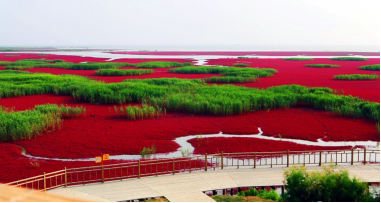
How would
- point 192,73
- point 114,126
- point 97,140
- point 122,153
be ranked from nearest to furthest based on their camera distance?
point 122,153
point 97,140
point 114,126
point 192,73

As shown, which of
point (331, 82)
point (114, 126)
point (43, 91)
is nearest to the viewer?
point (114, 126)

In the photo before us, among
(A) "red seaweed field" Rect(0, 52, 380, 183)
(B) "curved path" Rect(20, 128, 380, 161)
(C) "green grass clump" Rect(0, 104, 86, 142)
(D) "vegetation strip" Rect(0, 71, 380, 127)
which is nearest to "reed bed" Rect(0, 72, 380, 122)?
(D) "vegetation strip" Rect(0, 71, 380, 127)

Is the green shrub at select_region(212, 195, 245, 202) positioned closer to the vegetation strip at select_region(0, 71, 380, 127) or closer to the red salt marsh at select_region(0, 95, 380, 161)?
the red salt marsh at select_region(0, 95, 380, 161)

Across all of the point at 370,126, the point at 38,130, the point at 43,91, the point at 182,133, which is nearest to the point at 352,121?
the point at 370,126

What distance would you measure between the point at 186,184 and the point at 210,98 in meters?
11.5

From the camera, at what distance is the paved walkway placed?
7.53m

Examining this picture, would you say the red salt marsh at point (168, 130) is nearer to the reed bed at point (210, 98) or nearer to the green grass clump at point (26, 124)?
the green grass clump at point (26, 124)

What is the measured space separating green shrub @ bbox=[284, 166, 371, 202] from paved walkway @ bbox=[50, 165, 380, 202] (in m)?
1.46

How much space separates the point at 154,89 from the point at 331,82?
15.8 metres

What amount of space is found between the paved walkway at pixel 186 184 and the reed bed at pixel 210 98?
862cm

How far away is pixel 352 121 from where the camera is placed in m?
16.0

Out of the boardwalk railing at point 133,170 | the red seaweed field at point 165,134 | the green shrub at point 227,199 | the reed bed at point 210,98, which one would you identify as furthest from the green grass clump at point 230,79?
the green shrub at point 227,199

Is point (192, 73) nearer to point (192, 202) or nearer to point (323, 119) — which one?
point (323, 119)

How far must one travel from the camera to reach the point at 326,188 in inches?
262
